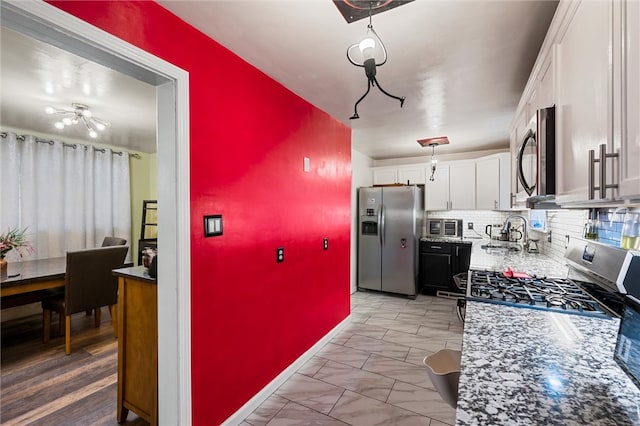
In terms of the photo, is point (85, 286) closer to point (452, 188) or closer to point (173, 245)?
point (173, 245)

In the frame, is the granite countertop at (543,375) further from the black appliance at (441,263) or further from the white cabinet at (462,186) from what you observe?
the white cabinet at (462,186)

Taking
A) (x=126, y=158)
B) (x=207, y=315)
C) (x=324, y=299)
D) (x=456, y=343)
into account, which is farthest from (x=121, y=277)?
(x=126, y=158)

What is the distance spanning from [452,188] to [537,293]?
3.52 metres

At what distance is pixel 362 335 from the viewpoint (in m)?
3.16

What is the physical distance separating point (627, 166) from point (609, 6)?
1.47 feet

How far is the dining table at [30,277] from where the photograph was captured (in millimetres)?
2494

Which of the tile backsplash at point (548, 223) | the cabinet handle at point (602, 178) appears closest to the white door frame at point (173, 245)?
the cabinet handle at point (602, 178)

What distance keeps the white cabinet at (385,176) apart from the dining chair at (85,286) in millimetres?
3954

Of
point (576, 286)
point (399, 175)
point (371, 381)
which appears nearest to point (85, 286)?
point (371, 381)

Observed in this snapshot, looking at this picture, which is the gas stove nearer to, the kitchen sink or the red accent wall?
the red accent wall

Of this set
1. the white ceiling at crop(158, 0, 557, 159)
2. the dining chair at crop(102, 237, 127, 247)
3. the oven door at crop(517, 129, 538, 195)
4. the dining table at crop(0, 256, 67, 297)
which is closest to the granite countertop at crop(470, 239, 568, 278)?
the oven door at crop(517, 129, 538, 195)

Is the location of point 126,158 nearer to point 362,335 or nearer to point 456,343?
point 362,335

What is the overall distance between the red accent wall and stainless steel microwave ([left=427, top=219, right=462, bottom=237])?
2931mm

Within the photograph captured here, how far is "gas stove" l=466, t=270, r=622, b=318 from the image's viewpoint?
1.18 metres
